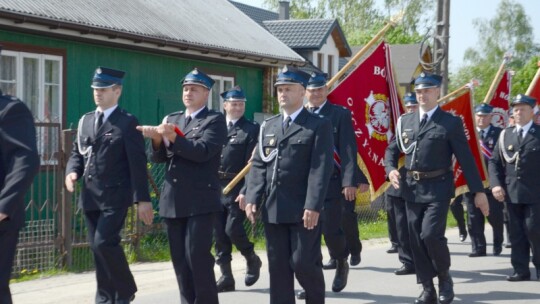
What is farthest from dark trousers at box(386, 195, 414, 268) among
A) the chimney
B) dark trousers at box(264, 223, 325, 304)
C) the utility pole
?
the chimney

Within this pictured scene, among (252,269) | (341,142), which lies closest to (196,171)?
(341,142)

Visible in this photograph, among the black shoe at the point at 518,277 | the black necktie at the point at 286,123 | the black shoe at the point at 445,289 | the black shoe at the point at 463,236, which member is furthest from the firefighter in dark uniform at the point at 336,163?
the black shoe at the point at 463,236

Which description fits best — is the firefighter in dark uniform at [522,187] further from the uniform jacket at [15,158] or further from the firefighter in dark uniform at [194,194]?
the uniform jacket at [15,158]

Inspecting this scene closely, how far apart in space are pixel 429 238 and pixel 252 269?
6.94 feet

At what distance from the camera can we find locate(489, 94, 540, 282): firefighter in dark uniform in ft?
35.2

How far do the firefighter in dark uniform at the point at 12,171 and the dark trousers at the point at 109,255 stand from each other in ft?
5.80

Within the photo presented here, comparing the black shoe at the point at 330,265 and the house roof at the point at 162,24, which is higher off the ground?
the house roof at the point at 162,24

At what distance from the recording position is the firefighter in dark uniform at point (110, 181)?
7.59 metres

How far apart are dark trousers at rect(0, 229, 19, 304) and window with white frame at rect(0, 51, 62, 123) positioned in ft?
28.2

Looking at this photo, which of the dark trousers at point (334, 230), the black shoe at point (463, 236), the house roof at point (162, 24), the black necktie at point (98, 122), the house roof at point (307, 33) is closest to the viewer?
the black necktie at point (98, 122)

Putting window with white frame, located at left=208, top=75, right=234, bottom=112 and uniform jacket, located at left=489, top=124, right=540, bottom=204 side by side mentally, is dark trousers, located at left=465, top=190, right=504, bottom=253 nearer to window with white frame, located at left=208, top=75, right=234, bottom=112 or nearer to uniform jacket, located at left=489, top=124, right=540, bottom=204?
uniform jacket, located at left=489, top=124, right=540, bottom=204

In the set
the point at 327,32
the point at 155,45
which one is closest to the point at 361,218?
the point at 155,45

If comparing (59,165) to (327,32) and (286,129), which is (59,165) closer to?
(286,129)

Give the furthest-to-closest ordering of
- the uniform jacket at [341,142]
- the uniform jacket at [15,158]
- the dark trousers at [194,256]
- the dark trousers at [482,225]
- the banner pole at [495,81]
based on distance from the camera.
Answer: the banner pole at [495,81]
the dark trousers at [482,225]
the uniform jacket at [341,142]
the dark trousers at [194,256]
the uniform jacket at [15,158]
